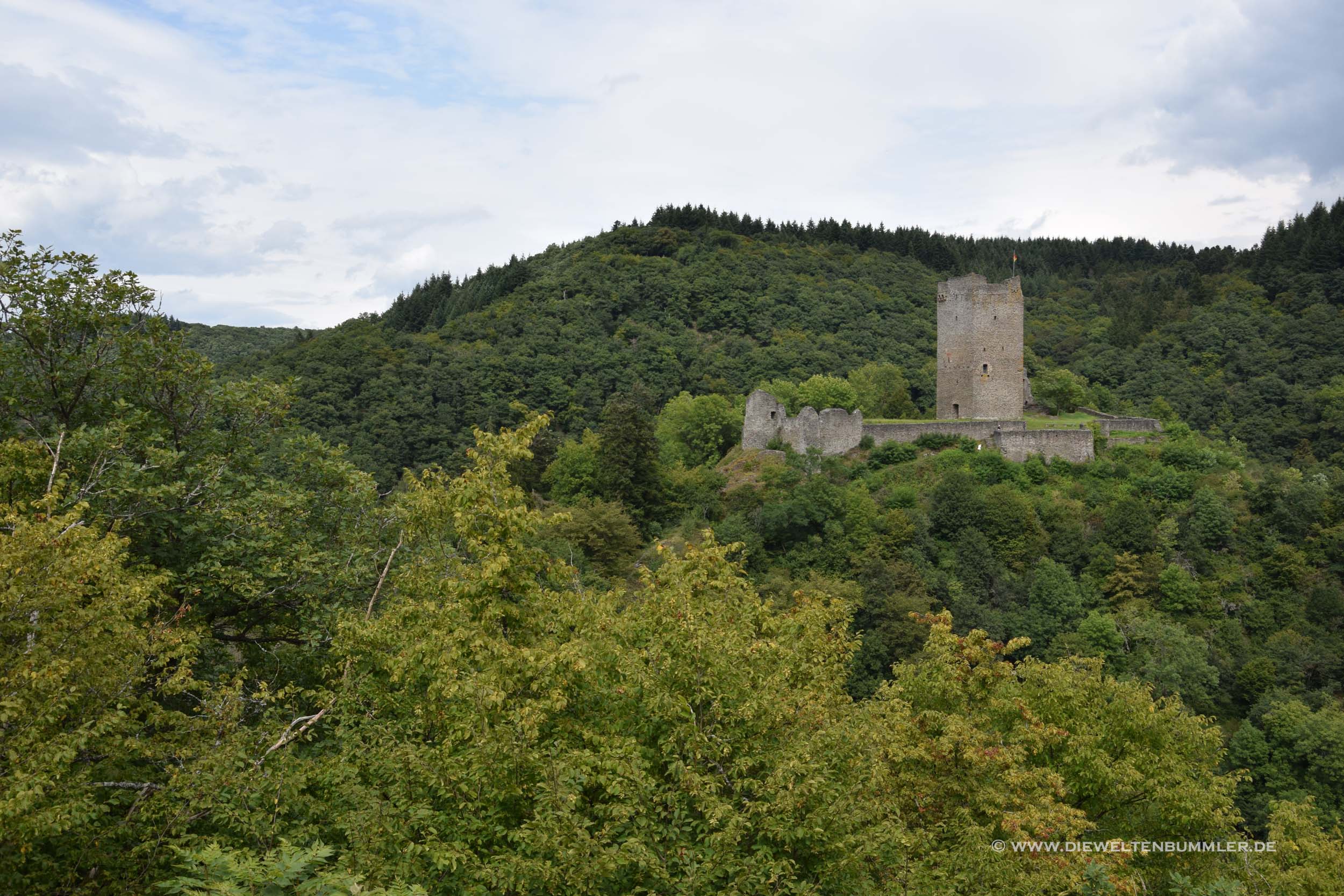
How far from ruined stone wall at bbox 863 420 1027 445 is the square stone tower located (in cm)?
66

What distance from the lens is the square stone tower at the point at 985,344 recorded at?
39.4 m

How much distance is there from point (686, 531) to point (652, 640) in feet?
81.2

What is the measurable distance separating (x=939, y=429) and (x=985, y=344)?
14.2 ft

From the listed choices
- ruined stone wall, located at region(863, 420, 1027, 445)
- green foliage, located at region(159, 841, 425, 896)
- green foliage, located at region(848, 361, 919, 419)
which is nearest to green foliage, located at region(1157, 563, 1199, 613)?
ruined stone wall, located at region(863, 420, 1027, 445)

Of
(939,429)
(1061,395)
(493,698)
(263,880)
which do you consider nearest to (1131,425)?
(1061,395)

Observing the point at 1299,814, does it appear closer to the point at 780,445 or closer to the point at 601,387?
the point at 780,445

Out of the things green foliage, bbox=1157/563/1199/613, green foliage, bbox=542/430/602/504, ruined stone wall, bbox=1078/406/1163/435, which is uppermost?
ruined stone wall, bbox=1078/406/1163/435

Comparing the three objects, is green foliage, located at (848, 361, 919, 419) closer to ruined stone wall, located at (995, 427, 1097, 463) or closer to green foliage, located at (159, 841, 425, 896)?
ruined stone wall, located at (995, 427, 1097, 463)

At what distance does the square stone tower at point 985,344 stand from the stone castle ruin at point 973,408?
0.11 ft

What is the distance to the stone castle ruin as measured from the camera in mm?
38781

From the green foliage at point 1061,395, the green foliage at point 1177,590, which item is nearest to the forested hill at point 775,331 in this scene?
the green foliage at point 1061,395

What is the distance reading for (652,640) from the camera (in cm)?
985

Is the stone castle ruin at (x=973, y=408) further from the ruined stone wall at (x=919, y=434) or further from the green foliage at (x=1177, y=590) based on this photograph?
the green foliage at (x=1177, y=590)

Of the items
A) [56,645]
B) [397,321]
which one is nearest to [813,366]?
[397,321]
